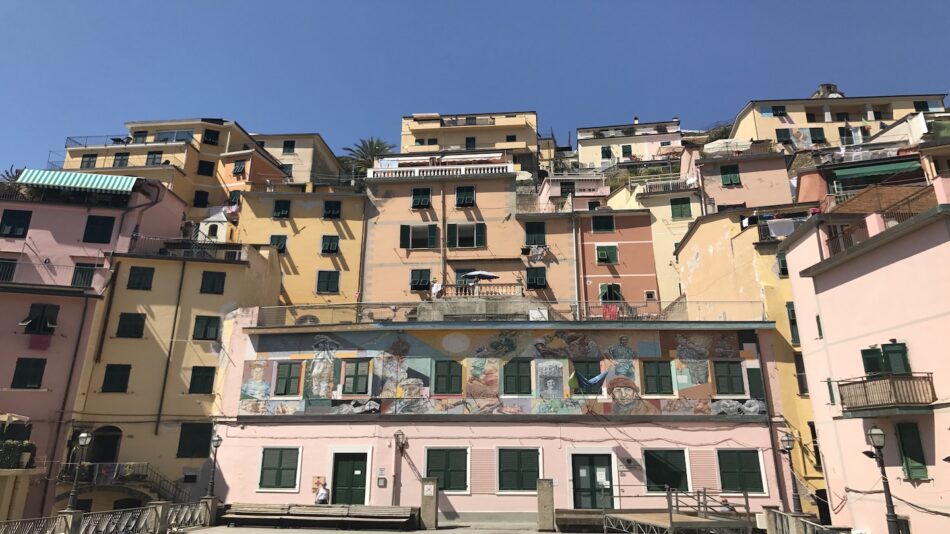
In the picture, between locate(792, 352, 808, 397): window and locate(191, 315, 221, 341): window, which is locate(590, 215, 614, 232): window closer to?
locate(792, 352, 808, 397): window

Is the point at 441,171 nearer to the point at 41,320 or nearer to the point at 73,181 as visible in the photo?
the point at 73,181

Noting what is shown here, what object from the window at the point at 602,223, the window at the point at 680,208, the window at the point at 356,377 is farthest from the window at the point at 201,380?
the window at the point at 680,208

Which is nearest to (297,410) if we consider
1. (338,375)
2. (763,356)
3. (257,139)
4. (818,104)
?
(338,375)

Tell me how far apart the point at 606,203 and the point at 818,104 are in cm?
3067

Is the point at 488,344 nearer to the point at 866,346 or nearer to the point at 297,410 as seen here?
the point at 297,410

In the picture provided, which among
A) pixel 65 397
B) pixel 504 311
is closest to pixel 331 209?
pixel 504 311

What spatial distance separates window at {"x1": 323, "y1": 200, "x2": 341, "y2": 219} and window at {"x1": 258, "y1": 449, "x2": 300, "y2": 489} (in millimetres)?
18107

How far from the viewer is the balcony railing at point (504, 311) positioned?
2728 centimetres

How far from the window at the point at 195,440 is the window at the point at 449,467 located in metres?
11.4

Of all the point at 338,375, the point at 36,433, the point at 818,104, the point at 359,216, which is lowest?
the point at 36,433

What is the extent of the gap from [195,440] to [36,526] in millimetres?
9731

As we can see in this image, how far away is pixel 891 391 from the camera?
17.6 meters

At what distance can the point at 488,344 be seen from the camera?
26.8m

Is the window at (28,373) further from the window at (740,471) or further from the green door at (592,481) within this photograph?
the window at (740,471)
